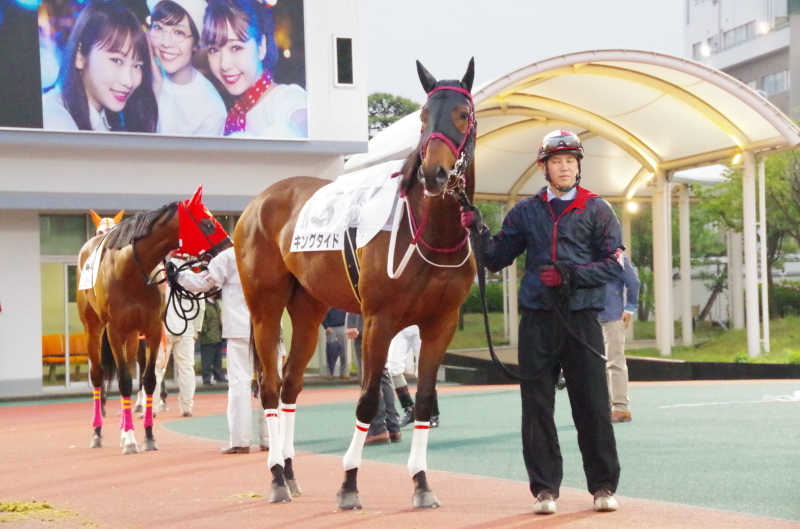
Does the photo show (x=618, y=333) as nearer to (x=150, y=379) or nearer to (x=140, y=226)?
(x=150, y=379)

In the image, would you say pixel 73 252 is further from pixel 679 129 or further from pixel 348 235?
pixel 348 235

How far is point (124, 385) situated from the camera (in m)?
9.30

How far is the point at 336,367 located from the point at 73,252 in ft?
17.6

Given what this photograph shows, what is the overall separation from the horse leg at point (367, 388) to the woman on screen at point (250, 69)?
1387 cm

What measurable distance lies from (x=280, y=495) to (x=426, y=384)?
3.78 feet

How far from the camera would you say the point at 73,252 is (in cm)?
1842

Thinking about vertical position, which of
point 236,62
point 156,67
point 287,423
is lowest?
point 287,423

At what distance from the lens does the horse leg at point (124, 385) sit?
9117mm

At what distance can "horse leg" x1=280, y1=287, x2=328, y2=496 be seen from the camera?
6.36m

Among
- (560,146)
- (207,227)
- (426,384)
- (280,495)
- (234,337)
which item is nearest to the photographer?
(560,146)

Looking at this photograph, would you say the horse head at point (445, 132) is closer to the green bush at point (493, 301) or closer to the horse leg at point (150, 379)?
the horse leg at point (150, 379)

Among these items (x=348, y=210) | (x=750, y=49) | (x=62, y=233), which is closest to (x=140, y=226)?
(x=348, y=210)

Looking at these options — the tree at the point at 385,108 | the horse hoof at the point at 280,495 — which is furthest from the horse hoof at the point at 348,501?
the tree at the point at 385,108

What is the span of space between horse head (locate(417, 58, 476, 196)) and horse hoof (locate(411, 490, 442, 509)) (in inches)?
66.8
